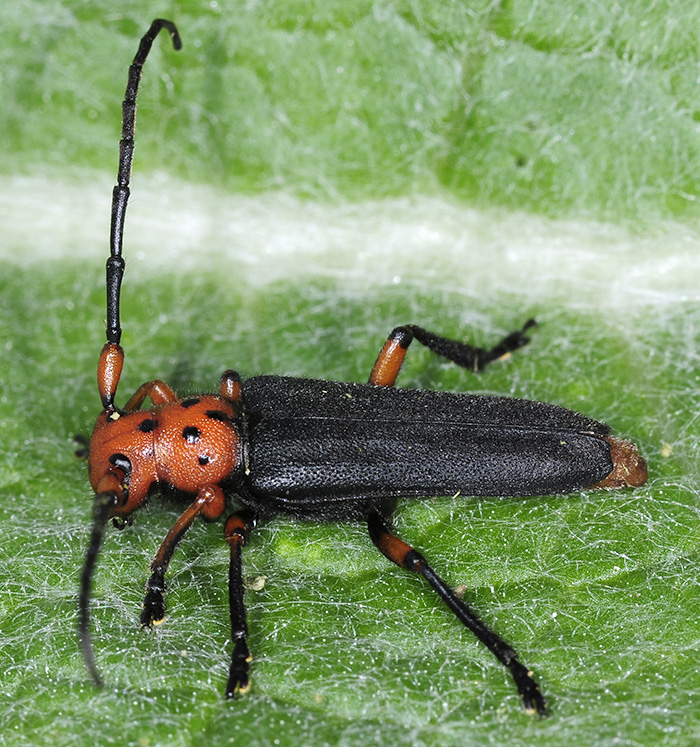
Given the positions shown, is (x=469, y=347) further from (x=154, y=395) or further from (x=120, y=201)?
(x=120, y=201)

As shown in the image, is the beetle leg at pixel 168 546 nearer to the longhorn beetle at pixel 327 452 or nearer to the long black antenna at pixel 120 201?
the longhorn beetle at pixel 327 452

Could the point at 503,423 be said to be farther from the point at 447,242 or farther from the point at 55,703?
the point at 55,703

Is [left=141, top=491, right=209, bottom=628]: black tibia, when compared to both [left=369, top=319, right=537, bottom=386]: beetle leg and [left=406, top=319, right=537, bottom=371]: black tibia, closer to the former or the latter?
[left=369, top=319, right=537, bottom=386]: beetle leg

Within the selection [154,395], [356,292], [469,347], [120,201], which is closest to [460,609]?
[469,347]

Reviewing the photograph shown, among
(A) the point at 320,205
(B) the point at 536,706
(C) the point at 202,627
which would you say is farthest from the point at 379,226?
(B) the point at 536,706

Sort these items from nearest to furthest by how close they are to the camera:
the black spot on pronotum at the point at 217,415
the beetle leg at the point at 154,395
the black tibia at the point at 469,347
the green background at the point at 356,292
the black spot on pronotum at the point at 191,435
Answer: the green background at the point at 356,292, the black spot on pronotum at the point at 191,435, the black spot on pronotum at the point at 217,415, the beetle leg at the point at 154,395, the black tibia at the point at 469,347

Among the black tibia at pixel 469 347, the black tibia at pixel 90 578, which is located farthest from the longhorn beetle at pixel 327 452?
the black tibia at pixel 469 347

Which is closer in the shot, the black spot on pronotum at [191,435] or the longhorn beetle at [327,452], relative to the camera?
the longhorn beetle at [327,452]
